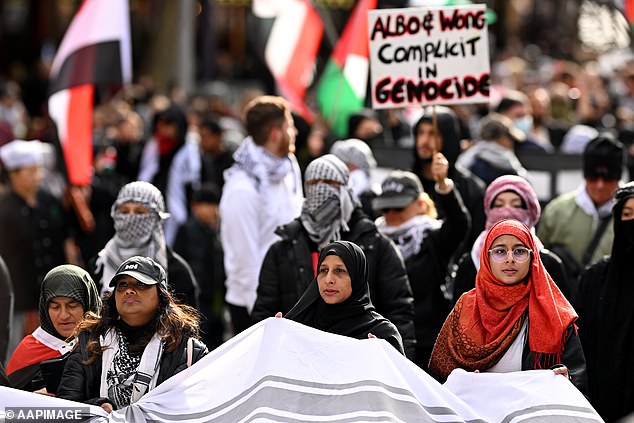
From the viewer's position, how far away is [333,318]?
21.4 feet

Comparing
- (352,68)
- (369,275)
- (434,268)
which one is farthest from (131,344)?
(352,68)

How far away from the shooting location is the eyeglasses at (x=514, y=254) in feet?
20.6

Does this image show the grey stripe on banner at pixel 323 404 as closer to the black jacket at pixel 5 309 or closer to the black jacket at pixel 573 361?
the black jacket at pixel 573 361

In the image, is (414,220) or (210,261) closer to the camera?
(414,220)

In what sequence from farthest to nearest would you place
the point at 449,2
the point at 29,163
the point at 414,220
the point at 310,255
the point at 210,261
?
the point at 449,2 < the point at 210,261 < the point at 29,163 < the point at 414,220 < the point at 310,255

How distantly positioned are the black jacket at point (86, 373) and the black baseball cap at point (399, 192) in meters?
2.23

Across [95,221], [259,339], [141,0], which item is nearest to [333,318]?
[259,339]

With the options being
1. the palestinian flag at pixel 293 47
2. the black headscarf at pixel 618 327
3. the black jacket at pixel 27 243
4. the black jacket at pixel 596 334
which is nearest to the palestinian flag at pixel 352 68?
the palestinian flag at pixel 293 47

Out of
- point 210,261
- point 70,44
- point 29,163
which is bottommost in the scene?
point 210,261

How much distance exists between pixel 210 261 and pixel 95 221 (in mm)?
1271

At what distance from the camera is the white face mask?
1354cm

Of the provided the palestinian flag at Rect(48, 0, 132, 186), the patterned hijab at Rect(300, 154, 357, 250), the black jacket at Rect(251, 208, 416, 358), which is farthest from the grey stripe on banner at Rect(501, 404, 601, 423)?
the palestinian flag at Rect(48, 0, 132, 186)

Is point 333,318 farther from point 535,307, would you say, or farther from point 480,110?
point 480,110

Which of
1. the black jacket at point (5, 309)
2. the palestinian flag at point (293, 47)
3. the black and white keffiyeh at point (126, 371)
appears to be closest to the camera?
the black and white keffiyeh at point (126, 371)
